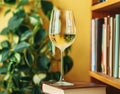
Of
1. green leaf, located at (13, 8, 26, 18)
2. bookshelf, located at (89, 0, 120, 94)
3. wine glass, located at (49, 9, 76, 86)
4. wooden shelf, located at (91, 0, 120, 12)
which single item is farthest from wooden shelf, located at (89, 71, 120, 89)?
green leaf, located at (13, 8, 26, 18)

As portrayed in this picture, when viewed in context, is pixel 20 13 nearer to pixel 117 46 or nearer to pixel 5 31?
pixel 5 31

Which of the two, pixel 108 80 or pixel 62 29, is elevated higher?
pixel 62 29

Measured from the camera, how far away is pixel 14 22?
1334mm

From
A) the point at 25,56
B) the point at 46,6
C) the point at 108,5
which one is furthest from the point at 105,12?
the point at 25,56

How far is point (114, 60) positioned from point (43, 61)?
43cm

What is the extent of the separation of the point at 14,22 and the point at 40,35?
15 centimetres

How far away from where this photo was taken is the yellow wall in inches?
59.6

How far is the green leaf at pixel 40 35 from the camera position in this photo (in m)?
1.33

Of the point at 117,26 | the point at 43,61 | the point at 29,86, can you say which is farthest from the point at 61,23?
the point at 29,86

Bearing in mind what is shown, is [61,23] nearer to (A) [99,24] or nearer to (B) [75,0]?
Answer: (A) [99,24]

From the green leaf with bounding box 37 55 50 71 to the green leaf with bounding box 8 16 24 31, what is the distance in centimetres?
20

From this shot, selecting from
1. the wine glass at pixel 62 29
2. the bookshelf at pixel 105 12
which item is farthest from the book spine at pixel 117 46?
the wine glass at pixel 62 29

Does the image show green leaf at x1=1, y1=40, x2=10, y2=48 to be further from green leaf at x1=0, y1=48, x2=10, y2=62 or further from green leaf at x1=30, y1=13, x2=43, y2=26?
green leaf at x1=30, y1=13, x2=43, y2=26

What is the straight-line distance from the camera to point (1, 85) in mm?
1372
